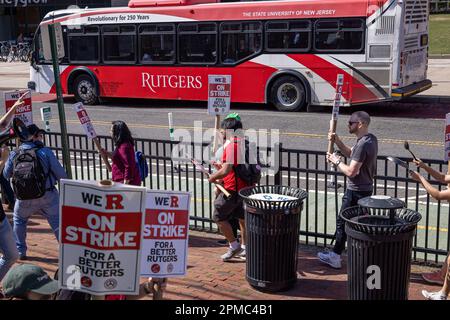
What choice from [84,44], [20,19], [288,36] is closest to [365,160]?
[288,36]

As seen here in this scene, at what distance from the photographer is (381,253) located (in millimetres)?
5340

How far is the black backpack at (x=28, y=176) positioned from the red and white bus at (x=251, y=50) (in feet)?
30.2

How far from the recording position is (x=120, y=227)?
3910 mm

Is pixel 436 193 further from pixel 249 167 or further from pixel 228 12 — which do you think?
pixel 228 12

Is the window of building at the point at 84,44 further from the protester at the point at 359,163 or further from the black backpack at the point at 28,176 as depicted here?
the protester at the point at 359,163

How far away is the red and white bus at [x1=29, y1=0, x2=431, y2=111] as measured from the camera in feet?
55.0

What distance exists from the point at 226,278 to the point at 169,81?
545 inches

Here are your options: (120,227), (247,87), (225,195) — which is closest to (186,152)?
(225,195)

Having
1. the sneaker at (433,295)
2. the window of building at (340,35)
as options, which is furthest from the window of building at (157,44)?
the sneaker at (433,295)

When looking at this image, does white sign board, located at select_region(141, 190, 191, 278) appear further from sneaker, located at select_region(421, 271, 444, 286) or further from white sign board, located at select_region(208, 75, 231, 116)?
white sign board, located at select_region(208, 75, 231, 116)

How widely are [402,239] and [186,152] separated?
14.2 ft

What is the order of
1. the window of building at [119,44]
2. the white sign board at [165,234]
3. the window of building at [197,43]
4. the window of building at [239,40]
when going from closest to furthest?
1. the white sign board at [165,234]
2. the window of building at [239,40]
3. the window of building at [197,43]
4. the window of building at [119,44]

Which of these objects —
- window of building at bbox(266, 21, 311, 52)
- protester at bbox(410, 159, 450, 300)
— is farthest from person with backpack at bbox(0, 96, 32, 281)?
window of building at bbox(266, 21, 311, 52)

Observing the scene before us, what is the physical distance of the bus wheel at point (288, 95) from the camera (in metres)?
18.1
